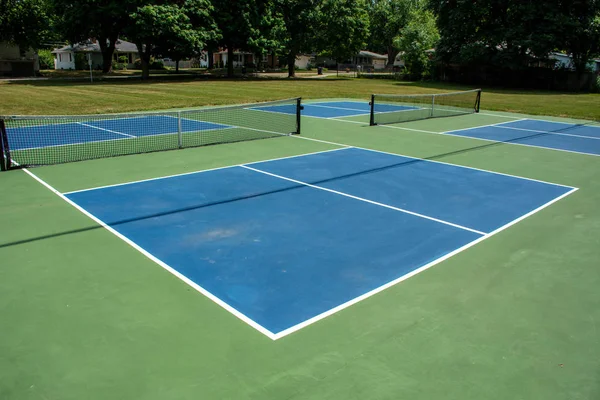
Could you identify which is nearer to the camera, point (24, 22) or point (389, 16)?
point (24, 22)

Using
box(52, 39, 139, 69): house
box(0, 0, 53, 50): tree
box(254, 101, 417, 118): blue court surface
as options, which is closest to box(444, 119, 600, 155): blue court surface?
box(254, 101, 417, 118): blue court surface

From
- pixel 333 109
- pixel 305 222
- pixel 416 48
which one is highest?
pixel 416 48

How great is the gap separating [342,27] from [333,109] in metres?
26.7

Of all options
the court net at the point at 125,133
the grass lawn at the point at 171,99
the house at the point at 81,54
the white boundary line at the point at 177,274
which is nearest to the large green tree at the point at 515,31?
the grass lawn at the point at 171,99

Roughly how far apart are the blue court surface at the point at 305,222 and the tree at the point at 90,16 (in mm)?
31604

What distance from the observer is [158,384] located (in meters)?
4.30

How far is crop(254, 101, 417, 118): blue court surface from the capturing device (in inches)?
942

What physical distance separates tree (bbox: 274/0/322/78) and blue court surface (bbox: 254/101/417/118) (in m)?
22.2

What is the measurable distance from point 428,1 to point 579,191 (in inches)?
1678

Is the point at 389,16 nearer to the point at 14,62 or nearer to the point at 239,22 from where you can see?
the point at 239,22

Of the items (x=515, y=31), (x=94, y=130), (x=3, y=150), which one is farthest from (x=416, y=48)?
(x=3, y=150)

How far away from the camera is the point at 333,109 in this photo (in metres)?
26.1

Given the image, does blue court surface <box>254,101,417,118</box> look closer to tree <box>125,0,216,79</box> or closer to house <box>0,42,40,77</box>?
tree <box>125,0,216,79</box>

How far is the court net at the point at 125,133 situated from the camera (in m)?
13.6
